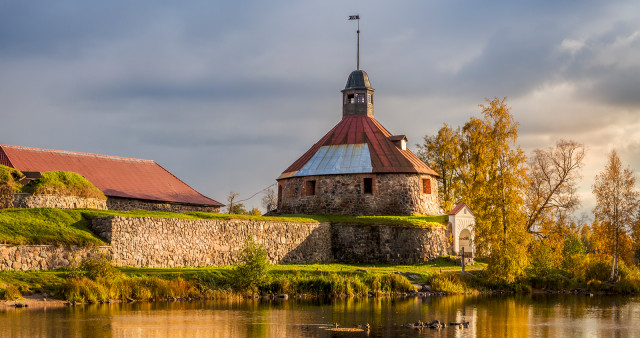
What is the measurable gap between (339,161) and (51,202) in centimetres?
2109

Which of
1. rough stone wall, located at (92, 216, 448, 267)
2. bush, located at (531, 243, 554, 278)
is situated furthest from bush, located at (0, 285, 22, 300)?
bush, located at (531, 243, 554, 278)

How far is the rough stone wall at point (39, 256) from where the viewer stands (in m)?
32.7

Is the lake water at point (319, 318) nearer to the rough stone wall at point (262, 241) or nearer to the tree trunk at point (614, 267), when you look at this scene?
the rough stone wall at point (262, 241)

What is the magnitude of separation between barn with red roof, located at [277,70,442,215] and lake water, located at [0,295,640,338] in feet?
61.8

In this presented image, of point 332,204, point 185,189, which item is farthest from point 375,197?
point 185,189

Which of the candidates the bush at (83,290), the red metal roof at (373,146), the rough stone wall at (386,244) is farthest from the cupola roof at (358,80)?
the bush at (83,290)

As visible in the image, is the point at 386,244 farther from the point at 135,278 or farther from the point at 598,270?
the point at 135,278

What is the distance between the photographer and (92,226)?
3759cm

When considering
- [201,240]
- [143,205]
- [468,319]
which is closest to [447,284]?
[468,319]

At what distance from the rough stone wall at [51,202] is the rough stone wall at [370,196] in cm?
1675

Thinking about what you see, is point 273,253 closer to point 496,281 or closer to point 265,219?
point 265,219

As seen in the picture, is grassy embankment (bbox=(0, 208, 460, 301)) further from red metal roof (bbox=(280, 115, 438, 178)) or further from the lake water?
red metal roof (bbox=(280, 115, 438, 178))

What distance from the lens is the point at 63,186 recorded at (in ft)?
137

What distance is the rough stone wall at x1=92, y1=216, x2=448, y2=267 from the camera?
125 feet
